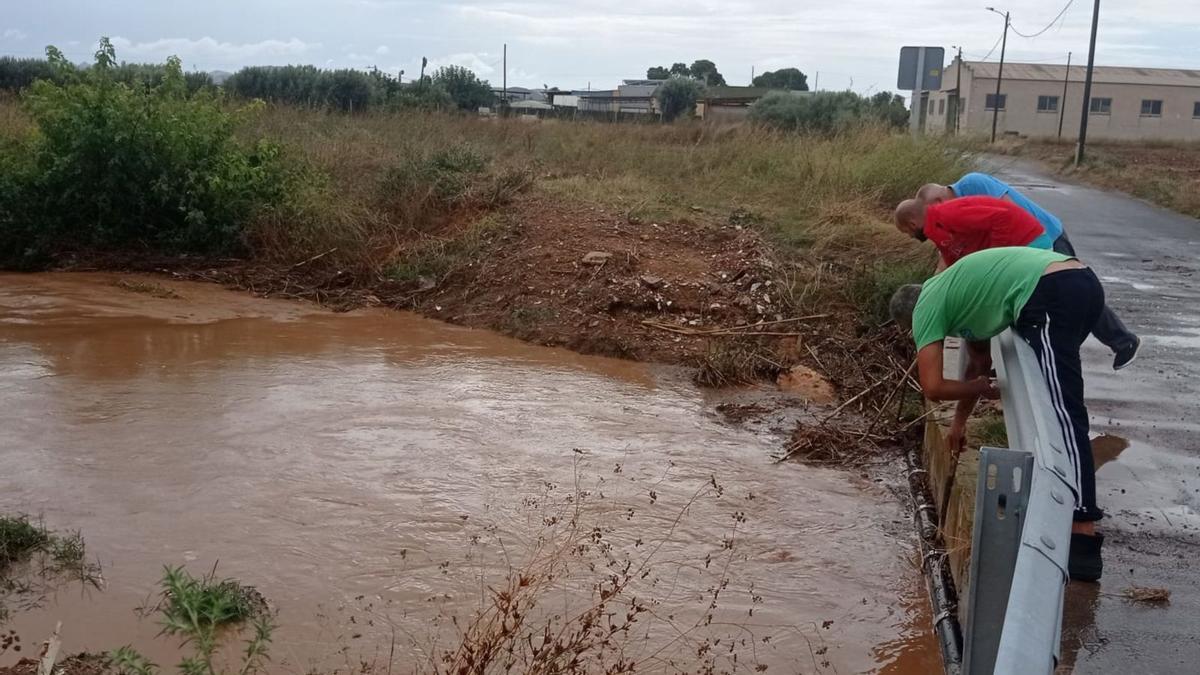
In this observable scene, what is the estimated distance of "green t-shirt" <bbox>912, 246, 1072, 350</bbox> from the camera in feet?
13.3

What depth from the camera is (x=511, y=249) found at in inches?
475

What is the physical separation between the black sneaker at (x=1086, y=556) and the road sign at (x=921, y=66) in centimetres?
1270

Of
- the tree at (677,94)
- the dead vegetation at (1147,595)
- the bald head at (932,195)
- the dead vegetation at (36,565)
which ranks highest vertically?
the tree at (677,94)

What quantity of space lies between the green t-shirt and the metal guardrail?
49.1 inches

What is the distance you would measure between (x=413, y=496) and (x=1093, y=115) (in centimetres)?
6845

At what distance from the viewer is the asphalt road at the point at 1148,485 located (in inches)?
160

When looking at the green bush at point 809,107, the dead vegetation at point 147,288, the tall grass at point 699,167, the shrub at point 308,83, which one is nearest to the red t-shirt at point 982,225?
the tall grass at point 699,167

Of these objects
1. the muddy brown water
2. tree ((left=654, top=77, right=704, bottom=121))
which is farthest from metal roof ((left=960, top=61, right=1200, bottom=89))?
the muddy brown water

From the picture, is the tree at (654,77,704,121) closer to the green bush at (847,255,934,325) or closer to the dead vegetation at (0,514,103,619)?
the green bush at (847,255,934,325)

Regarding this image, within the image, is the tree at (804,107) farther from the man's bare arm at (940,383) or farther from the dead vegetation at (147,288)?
the man's bare arm at (940,383)

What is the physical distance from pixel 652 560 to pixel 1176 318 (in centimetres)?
701

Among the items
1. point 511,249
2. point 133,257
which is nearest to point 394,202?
point 511,249

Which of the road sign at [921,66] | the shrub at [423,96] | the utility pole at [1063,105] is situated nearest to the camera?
the road sign at [921,66]

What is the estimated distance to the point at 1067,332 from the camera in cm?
419
